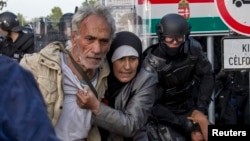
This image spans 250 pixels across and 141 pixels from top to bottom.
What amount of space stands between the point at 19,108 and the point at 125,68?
2450 millimetres

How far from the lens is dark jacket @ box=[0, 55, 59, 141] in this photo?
60.5 inches

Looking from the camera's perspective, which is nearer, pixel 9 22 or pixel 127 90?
pixel 127 90

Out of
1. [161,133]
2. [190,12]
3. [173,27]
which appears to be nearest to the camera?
[161,133]

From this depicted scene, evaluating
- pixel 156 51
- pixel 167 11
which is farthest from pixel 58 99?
pixel 167 11

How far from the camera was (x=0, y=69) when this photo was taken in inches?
62.1

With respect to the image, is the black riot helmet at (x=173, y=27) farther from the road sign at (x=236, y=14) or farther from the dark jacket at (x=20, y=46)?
the dark jacket at (x=20, y=46)

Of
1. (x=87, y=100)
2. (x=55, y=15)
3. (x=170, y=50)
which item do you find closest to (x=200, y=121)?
(x=170, y=50)

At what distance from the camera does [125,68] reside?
13.1 feet

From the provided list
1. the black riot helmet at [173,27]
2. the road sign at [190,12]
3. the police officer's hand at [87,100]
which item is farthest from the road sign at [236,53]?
the police officer's hand at [87,100]

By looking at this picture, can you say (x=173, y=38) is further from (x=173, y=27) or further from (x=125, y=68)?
(x=125, y=68)

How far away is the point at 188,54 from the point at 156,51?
28cm

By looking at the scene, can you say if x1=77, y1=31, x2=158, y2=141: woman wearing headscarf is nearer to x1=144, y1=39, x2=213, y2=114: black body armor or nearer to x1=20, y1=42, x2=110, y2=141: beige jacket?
x1=20, y1=42, x2=110, y2=141: beige jacket

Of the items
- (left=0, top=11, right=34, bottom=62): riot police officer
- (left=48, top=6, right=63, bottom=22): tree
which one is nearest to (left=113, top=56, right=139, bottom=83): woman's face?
(left=48, top=6, right=63, bottom=22): tree

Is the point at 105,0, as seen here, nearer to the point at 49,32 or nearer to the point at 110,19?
the point at 49,32
